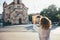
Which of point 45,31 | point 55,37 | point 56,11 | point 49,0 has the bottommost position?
point 55,37

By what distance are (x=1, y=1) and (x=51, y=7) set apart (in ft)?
2.36

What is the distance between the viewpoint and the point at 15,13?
2504 mm

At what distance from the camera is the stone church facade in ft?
8.14

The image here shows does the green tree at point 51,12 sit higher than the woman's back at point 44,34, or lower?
higher

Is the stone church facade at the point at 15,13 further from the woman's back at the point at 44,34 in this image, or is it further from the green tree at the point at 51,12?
the woman's back at the point at 44,34

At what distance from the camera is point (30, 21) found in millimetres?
2465

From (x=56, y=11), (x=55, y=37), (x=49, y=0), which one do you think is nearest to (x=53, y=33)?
(x=55, y=37)

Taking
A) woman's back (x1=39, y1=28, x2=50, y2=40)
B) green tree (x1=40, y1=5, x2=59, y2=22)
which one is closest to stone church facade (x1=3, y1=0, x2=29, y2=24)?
green tree (x1=40, y1=5, x2=59, y2=22)

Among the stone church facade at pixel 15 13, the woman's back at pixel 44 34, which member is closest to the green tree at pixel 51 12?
the stone church facade at pixel 15 13

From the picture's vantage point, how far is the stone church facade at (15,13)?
2480 millimetres

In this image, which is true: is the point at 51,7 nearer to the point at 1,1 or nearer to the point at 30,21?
the point at 30,21

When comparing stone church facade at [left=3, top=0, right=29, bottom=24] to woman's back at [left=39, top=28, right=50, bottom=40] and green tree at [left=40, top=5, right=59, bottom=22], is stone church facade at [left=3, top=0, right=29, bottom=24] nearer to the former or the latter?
green tree at [left=40, top=5, right=59, bottom=22]

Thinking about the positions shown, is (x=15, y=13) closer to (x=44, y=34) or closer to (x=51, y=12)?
(x=51, y=12)

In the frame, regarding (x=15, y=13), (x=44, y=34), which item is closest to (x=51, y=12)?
(x=15, y=13)
